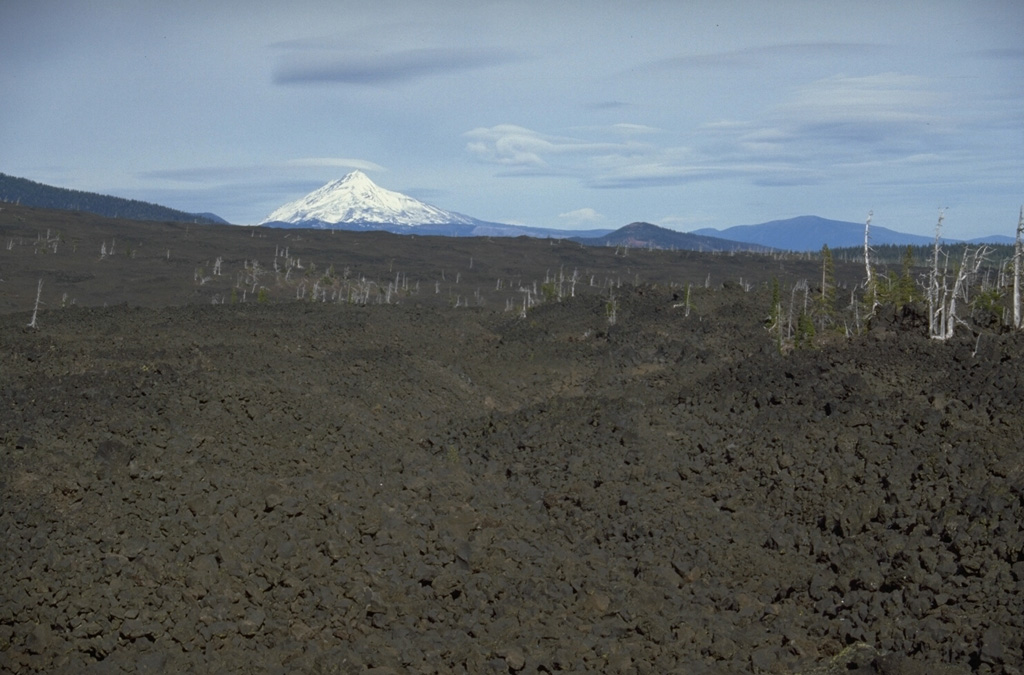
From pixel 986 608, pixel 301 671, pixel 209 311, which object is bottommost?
pixel 301 671

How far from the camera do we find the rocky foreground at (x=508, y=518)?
13.2m

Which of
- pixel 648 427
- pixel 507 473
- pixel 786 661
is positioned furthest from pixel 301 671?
pixel 648 427

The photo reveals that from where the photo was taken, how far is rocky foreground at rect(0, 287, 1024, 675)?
13188mm

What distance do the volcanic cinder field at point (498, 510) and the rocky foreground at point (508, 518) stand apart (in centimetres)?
6

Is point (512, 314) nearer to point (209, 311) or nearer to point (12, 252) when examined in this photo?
A: point (209, 311)

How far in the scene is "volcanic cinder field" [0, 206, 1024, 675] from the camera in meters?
13.2

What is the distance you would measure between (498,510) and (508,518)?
57 centimetres

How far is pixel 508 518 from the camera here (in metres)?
19.0

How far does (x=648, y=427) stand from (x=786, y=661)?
12.5m

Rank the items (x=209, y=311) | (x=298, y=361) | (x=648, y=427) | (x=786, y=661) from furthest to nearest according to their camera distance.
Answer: (x=209, y=311), (x=298, y=361), (x=648, y=427), (x=786, y=661)

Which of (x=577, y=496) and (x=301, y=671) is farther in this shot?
(x=577, y=496)

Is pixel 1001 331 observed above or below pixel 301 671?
above

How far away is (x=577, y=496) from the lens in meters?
21.0

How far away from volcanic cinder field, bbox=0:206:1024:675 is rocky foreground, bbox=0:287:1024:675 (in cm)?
6
